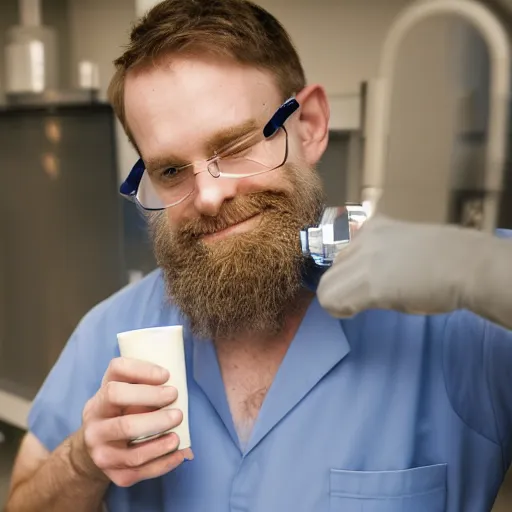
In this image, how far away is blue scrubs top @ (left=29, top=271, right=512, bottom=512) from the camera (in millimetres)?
530

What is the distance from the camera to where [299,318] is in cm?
65

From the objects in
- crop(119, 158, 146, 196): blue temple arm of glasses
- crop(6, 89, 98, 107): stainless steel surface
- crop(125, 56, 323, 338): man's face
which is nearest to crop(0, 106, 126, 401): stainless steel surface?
crop(6, 89, 98, 107): stainless steel surface

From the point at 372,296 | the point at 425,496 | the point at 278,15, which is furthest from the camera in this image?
the point at 278,15

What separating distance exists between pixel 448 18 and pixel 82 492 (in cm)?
64

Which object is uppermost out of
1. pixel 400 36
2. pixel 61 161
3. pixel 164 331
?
pixel 400 36

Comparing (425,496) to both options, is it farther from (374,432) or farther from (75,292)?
(75,292)

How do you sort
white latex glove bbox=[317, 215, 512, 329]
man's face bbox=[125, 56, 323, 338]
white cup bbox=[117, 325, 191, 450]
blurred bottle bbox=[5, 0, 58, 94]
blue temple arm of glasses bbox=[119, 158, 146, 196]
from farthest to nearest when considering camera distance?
blurred bottle bbox=[5, 0, 58, 94], blue temple arm of glasses bbox=[119, 158, 146, 196], man's face bbox=[125, 56, 323, 338], white cup bbox=[117, 325, 191, 450], white latex glove bbox=[317, 215, 512, 329]

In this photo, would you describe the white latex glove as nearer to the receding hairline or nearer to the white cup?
the white cup

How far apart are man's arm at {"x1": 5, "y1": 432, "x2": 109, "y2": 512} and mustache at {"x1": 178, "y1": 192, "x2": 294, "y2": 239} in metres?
0.29

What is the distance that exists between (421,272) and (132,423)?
0.29 metres

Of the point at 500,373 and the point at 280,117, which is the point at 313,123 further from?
the point at 500,373

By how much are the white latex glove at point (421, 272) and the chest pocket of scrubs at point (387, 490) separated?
191 millimetres

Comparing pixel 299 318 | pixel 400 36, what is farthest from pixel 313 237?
pixel 400 36

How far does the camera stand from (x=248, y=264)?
603 millimetres
